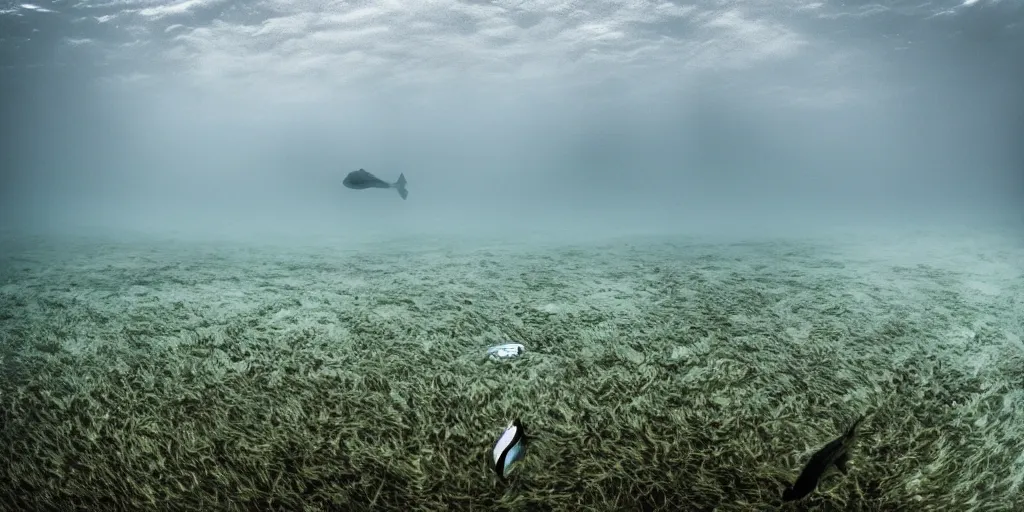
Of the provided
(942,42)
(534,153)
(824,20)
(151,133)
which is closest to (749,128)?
(942,42)

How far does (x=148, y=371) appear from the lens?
119 inches

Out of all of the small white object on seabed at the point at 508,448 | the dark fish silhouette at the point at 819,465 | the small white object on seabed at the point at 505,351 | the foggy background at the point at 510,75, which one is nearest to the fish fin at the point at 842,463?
the dark fish silhouette at the point at 819,465

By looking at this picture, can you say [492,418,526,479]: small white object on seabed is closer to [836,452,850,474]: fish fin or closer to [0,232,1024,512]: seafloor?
[0,232,1024,512]: seafloor

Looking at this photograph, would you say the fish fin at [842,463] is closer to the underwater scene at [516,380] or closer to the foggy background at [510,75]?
the underwater scene at [516,380]

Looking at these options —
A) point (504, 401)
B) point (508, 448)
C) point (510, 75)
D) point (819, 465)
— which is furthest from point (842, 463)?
point (510, 75)

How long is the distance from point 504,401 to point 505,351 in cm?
50

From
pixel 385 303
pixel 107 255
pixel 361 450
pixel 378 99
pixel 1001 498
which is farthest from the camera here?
pixel 378 99

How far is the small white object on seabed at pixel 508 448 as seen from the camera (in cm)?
209

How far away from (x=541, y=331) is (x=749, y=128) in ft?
222

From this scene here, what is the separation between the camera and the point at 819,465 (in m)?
1.96

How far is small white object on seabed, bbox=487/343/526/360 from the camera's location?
3.12 metres

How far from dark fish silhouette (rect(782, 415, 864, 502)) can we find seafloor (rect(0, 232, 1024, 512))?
9 cm

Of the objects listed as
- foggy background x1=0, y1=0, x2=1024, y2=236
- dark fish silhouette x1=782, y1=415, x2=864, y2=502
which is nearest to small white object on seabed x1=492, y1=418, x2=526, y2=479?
dark fish silhouette x1=782, y1=415, x2=864, y2=502

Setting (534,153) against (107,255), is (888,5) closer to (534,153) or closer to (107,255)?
(107,255)
